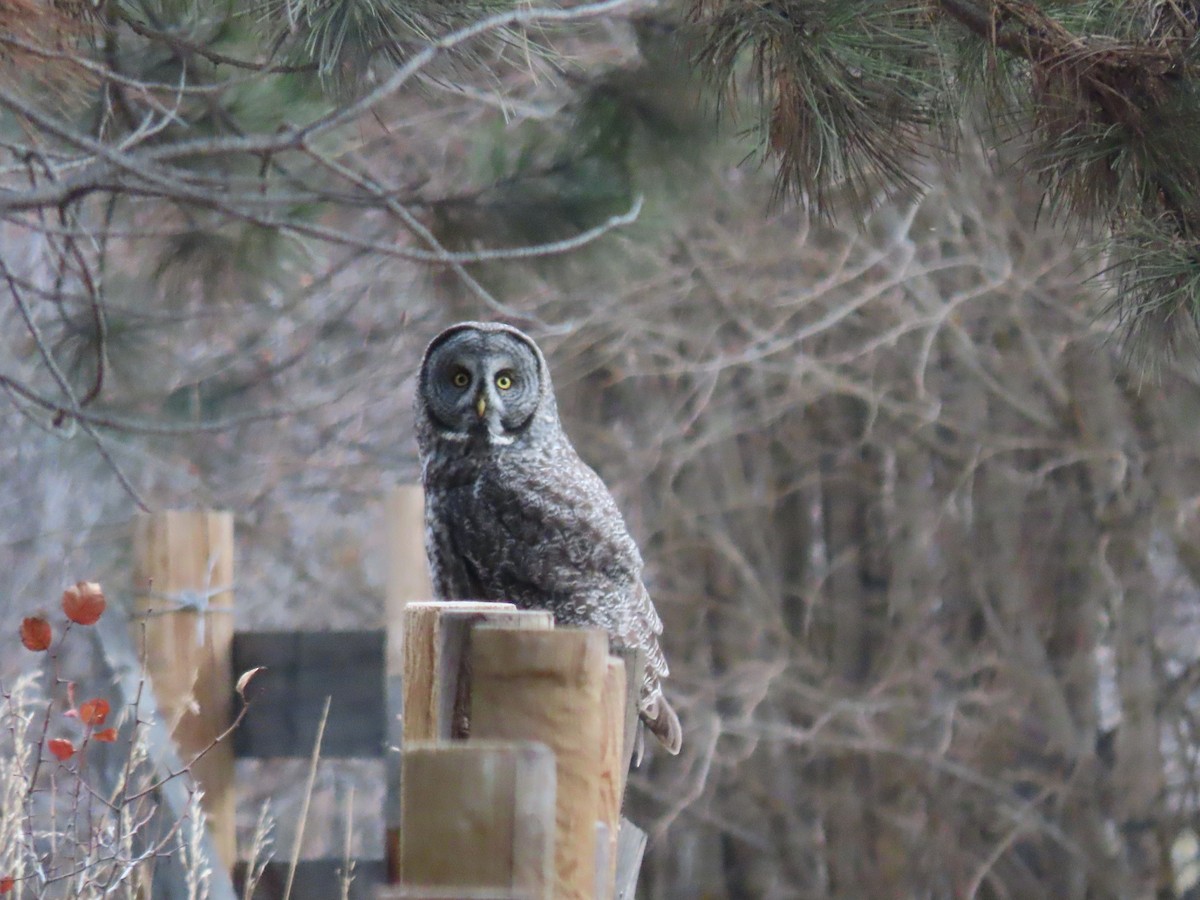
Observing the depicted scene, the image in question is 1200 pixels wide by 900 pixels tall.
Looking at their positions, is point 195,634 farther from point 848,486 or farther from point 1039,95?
point 848,486

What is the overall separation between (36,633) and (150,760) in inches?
55.5

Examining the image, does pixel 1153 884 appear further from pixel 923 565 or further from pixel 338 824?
pixel 338 824

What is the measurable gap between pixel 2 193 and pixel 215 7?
67 cm

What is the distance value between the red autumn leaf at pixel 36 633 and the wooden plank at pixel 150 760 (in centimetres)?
106

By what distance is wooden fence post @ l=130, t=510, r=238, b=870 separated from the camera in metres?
3.04

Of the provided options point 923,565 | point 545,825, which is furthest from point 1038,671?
point 545,825

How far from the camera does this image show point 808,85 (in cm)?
215

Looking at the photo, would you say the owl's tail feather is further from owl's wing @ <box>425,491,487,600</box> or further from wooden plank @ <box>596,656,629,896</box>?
wooden plank @ <box>596,656,629,896</box>

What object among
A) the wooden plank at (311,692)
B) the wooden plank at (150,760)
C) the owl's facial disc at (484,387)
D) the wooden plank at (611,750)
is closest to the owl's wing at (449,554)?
the owl's facial disc at (484,387)

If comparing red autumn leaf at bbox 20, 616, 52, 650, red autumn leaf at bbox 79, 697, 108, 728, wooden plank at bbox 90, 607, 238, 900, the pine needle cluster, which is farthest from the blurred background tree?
red autumn leaf at bbox 20, 616, 52, 650

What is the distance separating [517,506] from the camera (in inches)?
99.2

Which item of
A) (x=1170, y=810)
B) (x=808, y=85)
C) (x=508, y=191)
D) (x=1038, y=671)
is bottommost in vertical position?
(x=1170, y=810)

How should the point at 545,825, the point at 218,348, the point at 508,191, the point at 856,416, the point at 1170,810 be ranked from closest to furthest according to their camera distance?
the point at 545,825 < the point at 508,191 < the point at 1170,810 < the point at 856,416 < the point at 218,348

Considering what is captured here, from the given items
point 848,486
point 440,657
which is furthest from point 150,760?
point 848,486
